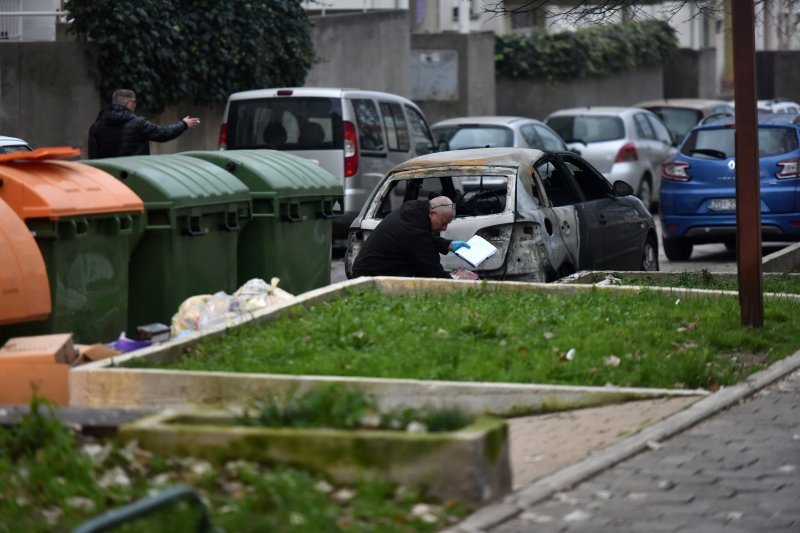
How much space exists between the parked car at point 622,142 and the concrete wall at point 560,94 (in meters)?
9.47

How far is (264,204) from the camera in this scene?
12.2 meters

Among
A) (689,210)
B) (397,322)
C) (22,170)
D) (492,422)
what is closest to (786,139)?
(689,210)

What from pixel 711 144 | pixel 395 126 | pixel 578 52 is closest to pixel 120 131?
pixel 395 126

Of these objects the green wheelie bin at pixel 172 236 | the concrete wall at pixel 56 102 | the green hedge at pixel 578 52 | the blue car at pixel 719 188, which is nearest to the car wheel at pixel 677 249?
the blue car at pixel 719 188

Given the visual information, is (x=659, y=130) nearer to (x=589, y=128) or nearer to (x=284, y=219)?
(x=589, y=128)

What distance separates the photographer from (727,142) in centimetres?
1820

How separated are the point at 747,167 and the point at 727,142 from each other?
8.09 meters

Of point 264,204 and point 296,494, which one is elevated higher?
point 264,204

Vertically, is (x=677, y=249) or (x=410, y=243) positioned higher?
(x=410, y=243)

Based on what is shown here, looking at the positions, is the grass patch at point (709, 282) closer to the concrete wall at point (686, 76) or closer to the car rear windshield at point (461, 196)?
the car rear windshield at point (461, 196)

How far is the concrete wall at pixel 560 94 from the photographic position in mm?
35625

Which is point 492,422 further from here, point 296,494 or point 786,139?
point 786,139

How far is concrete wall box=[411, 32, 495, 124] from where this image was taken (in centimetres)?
3256

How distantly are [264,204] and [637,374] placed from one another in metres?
4.36
